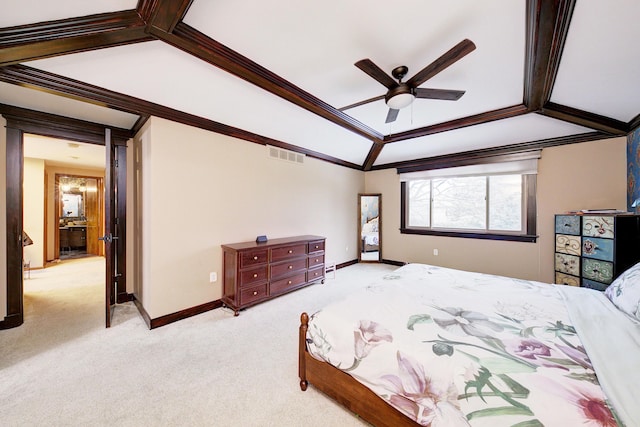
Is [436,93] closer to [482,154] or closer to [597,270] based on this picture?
[482,154]

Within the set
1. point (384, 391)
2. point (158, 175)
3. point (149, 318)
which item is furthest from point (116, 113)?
point (384, 391)

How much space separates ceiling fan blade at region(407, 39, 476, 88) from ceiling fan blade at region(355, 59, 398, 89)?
0.21 m

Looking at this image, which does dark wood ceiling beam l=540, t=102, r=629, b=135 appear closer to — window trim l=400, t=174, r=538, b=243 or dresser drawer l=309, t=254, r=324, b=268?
window trim l=400, t=174, r=538, b=243

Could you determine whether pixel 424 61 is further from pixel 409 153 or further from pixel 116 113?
pixel 116 113

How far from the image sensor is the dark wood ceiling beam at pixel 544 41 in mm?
1550

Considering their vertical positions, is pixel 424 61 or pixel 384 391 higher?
pixel 424 61

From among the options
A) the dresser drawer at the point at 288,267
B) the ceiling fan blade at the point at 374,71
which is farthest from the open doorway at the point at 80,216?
the ceiling fan blade at the point at 374,71

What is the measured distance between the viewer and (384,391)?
1231 millimetres

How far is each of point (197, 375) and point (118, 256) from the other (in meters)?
2.38

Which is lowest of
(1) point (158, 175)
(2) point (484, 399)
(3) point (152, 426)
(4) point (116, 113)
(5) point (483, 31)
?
(3) point (152, 426)

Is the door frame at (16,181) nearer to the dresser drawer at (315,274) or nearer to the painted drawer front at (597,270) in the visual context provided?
the dresser drawer at (315,274)

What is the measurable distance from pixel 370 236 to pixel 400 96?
383 cm

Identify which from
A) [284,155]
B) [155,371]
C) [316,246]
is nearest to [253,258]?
[316,246]

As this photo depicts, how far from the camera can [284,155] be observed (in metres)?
3.95
